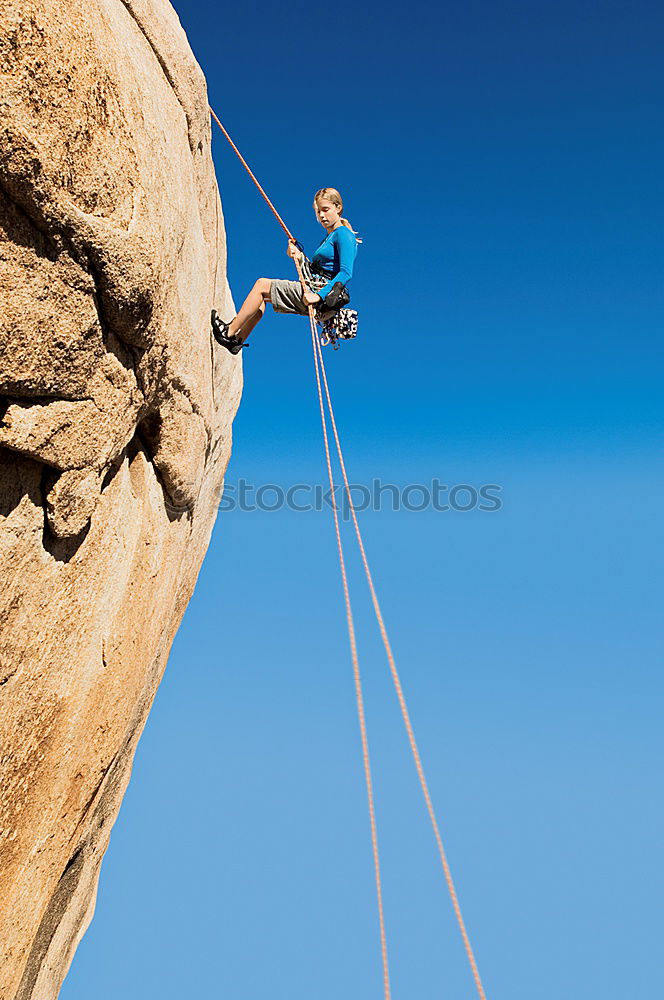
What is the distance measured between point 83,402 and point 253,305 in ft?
12.6

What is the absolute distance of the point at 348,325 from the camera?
848 cm

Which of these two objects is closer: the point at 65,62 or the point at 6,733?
the point at 65,62

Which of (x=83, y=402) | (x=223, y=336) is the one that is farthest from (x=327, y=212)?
(x=83, y=402)

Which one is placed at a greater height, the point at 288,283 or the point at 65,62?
the point at 288,283

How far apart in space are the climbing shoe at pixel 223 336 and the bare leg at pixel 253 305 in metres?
0.07

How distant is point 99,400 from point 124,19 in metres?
2.83

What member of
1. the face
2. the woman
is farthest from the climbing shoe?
the face

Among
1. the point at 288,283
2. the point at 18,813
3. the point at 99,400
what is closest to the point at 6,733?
the point at 18,813

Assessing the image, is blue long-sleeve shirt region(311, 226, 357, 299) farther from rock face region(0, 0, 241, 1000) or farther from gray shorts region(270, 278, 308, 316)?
rock face region(0, 0, 241, 1000)

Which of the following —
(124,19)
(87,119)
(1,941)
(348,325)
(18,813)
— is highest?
(124,19)

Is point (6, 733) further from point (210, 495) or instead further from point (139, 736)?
point (210, 495)

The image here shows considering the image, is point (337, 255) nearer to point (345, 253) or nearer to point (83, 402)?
point (345, 253)

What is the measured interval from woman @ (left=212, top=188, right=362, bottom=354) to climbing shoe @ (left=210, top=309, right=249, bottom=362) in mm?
18

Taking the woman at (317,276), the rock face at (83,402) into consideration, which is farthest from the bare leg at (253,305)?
the rock face at (83,402)
